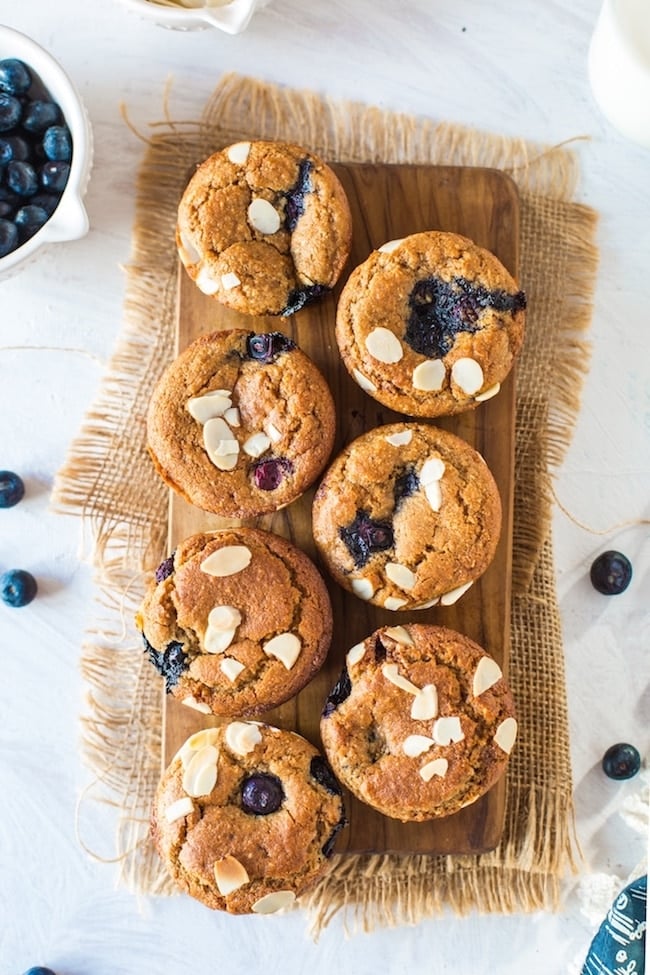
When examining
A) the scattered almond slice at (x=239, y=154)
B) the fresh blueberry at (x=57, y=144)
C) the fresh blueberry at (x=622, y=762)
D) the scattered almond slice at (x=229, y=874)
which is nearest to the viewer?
the scattered almond slice at (x=229, y=874)

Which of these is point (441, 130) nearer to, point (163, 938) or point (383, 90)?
point (383, 90)

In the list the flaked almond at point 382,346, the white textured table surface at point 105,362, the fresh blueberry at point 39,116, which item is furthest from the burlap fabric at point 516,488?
the flaked almond at point 382,346

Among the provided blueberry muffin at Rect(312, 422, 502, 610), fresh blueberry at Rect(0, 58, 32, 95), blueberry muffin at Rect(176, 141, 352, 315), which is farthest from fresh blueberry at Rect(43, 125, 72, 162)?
blueberry muffin at Rect(312, 422, 502, 610)

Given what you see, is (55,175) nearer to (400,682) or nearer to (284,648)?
(284,648)

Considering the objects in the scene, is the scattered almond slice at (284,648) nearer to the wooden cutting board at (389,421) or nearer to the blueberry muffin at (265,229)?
the wooden cutting board at (389,421)

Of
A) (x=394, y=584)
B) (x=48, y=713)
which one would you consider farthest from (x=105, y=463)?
(x=394, y=584)
